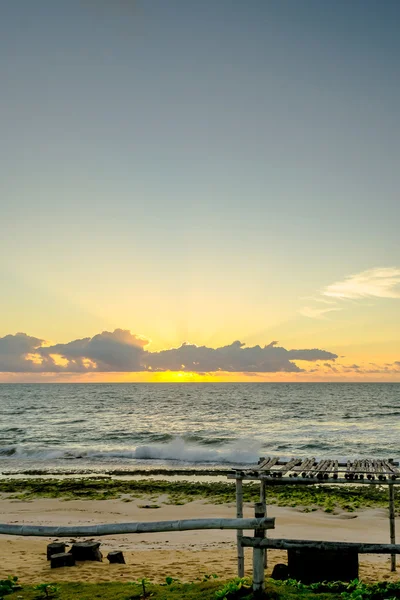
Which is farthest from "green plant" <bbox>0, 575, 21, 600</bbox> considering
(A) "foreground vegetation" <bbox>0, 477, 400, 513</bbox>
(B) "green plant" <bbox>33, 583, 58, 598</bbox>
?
(A) "foreground vegetation" <bbox>0, 477, 400, 513</bbox>

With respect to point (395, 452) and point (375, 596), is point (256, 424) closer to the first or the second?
point (395, 452)

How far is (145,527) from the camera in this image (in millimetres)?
7387

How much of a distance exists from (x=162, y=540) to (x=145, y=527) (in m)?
9.05

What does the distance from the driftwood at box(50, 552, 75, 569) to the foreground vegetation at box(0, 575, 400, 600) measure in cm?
194

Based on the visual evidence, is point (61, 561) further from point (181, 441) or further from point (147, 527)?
point (181, 441)

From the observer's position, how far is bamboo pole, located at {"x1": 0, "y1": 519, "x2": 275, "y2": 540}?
23.1 feet

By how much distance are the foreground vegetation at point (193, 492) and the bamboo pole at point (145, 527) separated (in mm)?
13514

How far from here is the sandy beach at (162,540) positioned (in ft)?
37.2

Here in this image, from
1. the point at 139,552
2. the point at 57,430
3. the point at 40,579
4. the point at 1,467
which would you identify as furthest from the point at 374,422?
the point at 40,579

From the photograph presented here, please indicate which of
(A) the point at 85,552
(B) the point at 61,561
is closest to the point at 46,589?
(B) the point at 61,561

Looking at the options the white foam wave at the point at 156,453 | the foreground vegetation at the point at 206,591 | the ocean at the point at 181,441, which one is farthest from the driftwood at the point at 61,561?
the white foam wave at the point at 156,453

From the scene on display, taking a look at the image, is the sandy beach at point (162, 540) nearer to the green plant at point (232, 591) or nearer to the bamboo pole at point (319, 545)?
the green plant at point (232, 591)

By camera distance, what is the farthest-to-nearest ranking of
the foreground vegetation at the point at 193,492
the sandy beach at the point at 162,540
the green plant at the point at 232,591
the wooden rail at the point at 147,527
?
the foreground vegetation at the point at 193,492 → the sandy beach at the point at 162,540 → the green plant at the point at 232,591 → the wooden rail at the point at 147,527

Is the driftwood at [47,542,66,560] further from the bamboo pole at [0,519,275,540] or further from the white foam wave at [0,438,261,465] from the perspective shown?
the white foam wave at [0,438,261,465]
